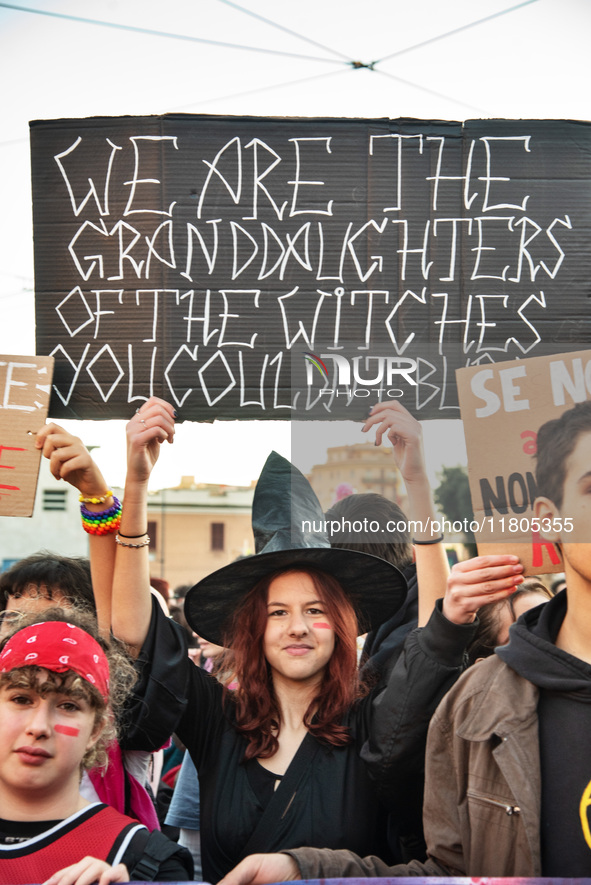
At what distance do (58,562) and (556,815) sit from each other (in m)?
1.48

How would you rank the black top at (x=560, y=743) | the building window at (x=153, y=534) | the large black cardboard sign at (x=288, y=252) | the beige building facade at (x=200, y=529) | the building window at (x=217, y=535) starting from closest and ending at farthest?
the black top at (x=560, y=743), the large black cardboard sign at (x=288, y=252), the building window at (x=153, y=534), the beige building facade at (x=200, y=529), the building window at (x=217, y=535)

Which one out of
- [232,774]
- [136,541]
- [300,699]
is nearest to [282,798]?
[232,774]

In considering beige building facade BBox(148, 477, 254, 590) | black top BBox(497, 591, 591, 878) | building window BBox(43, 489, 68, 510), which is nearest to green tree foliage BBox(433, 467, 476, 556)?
black top BBox(497, 591, 591, 878)

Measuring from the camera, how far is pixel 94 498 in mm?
2223

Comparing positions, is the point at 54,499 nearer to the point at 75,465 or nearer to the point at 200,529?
the point at 200,529

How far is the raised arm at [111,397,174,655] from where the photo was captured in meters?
2.05

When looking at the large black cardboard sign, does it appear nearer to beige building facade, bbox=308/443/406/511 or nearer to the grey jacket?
beige building facade, bbox=308/443/406/511

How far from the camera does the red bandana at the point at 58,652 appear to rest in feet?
5.91

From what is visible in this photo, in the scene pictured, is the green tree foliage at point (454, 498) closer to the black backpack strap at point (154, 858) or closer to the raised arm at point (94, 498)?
the raised arm at point (94, 498)

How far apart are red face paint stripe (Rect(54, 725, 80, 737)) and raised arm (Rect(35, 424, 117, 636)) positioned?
45 centimetres

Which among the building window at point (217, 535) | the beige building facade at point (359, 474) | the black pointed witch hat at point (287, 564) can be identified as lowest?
the black pointed witch hat at point (287, 564)

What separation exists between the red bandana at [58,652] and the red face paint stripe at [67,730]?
10cm

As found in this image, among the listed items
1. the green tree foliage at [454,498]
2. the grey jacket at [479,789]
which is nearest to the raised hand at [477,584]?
the grey jacket at [479,789]

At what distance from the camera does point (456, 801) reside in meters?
1.73
